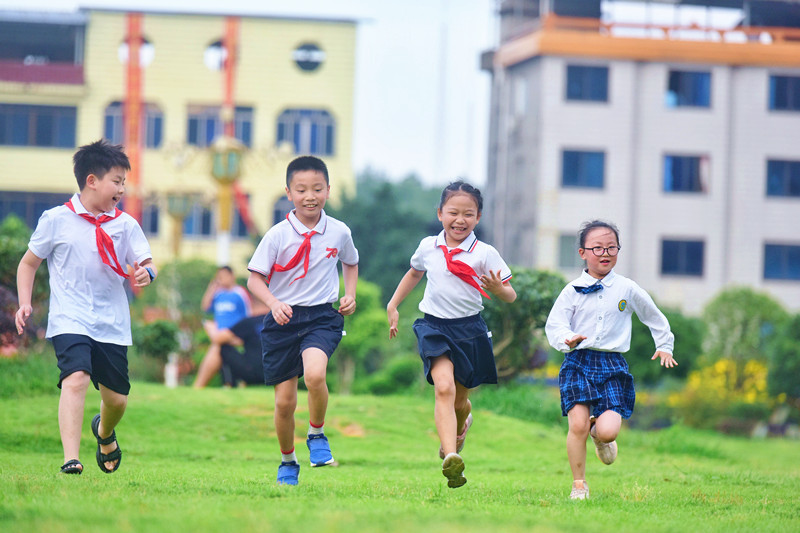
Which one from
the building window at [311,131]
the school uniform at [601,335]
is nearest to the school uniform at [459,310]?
the school uniform at [601,335]

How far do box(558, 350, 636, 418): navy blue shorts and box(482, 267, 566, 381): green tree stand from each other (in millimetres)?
6154

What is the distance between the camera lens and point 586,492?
7.23 m

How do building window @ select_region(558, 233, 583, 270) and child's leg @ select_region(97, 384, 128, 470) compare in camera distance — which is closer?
child's leg @ select_region(97, 384, 128, 470)

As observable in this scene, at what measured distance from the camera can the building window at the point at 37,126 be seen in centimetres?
3806

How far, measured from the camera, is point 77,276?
7.26 metres

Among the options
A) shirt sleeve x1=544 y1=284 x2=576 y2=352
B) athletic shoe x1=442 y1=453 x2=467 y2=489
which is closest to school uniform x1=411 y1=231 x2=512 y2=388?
shirt sleeve x1=544 y1=284 x2=576 y2=352

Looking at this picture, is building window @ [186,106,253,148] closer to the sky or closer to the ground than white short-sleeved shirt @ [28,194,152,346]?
closer to the sky

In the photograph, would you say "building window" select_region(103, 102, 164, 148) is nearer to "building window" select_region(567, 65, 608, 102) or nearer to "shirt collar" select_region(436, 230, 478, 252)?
"building window" select_region(567, 65, 608, 102)

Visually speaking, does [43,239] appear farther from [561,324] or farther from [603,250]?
[603,250]

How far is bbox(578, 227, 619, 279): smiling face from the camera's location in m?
7.56

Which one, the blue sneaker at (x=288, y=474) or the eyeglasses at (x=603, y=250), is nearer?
the blue sneaker at (x=288, y=474)

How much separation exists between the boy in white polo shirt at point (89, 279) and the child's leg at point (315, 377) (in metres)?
1.15

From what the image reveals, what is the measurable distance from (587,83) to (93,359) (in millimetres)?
29660

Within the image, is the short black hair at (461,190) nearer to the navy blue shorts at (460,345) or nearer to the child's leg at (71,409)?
the navy blue shorts at (460,345)
